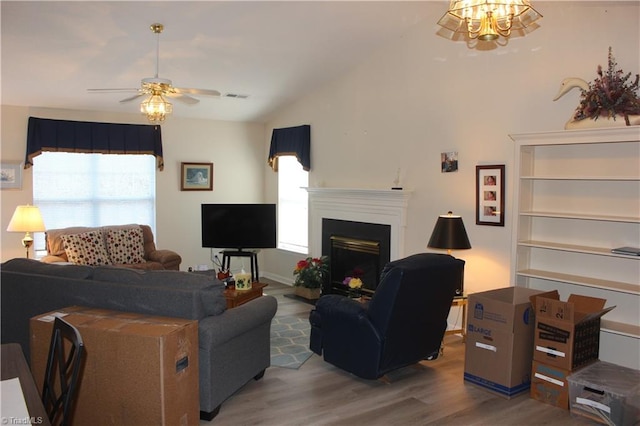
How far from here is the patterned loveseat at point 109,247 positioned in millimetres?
6207

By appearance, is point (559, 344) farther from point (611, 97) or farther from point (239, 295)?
point (239, 295)

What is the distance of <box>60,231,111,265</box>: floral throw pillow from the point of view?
6.19m

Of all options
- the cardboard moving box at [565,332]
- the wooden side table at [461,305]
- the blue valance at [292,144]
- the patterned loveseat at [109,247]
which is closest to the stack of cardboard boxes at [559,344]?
the cardboard moving box at [565,332]

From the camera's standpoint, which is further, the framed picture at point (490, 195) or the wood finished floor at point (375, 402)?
the framed picture at point (490, 195)

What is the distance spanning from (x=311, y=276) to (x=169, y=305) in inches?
139

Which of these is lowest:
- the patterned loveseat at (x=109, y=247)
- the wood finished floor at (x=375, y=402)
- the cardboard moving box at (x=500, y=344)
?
the wood finished floor at (x=375, y=402)

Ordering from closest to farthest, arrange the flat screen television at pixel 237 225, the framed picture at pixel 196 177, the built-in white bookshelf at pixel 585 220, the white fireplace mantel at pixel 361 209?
1. the built-in white bookshelf at pixel 585 220
2. the white fireplace mantel at pixel 361 209
3. the flat screen television at pixel 237 225
4. the framed picture at pixel 196 177

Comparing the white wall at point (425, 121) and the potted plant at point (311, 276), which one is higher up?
the white wall at point (425, 121)

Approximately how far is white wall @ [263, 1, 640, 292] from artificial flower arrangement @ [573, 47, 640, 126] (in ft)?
0.63

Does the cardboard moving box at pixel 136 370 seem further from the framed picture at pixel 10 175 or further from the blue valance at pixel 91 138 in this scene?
the blue valance at pixel 91 138

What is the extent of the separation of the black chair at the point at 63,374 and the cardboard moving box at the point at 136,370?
71 cm

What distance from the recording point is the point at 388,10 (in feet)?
16.2

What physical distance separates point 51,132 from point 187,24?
2902mm

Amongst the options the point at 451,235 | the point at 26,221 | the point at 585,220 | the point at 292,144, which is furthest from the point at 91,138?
the point at 585,220
